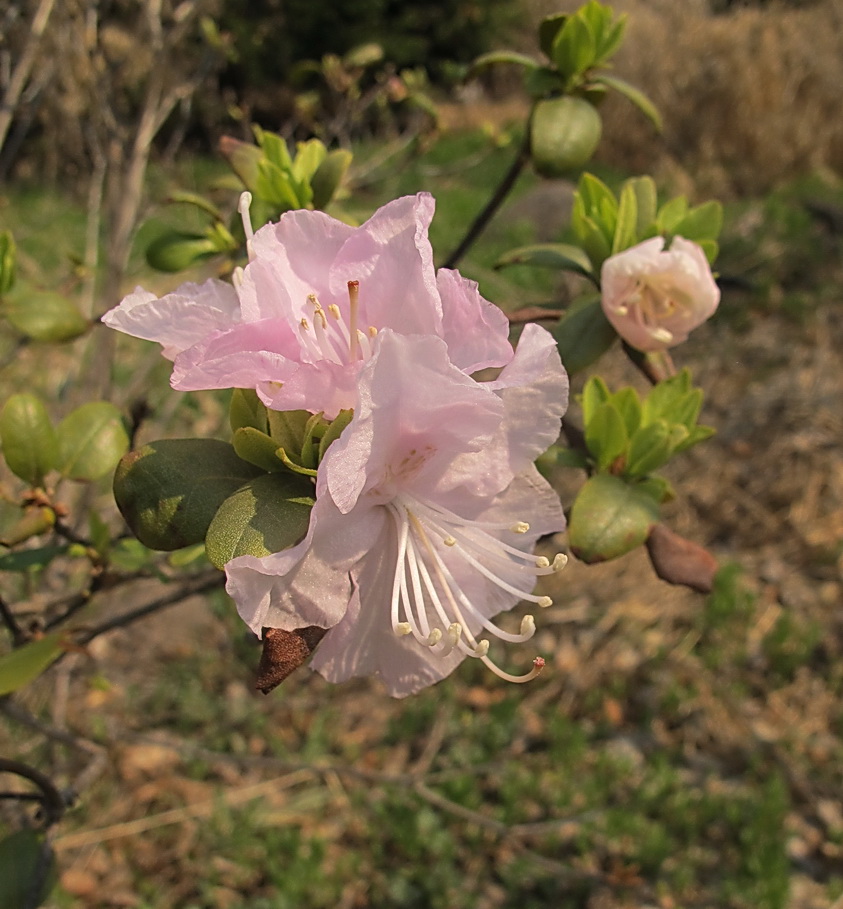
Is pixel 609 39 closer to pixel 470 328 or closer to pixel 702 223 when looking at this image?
pixel 702 223

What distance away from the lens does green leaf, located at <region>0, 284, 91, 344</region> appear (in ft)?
3.88

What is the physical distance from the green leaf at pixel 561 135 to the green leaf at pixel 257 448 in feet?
2.11

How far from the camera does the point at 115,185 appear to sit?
1.92 metres

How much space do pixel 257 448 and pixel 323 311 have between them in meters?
0.12

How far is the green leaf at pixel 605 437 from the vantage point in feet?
3.13

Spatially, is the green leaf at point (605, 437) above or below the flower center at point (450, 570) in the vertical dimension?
below

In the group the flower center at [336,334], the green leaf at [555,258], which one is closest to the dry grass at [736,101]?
the green leaf at [555,258]

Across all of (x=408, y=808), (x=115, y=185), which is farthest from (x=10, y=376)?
(x=408, y=808)

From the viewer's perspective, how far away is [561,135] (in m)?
1.12

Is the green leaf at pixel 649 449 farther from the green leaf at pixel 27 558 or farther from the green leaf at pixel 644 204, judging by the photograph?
the green leaf at pixel 27 558

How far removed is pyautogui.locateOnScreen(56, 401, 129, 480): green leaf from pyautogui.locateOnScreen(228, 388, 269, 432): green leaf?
0.39 m

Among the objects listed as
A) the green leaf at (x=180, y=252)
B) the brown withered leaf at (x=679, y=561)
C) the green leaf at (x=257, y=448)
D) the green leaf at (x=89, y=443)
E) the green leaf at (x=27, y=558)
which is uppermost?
the green leaf at (x=257, y=448)

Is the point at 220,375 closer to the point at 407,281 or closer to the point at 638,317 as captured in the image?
the point at 407,281

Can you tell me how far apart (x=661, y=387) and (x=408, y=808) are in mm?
1972
